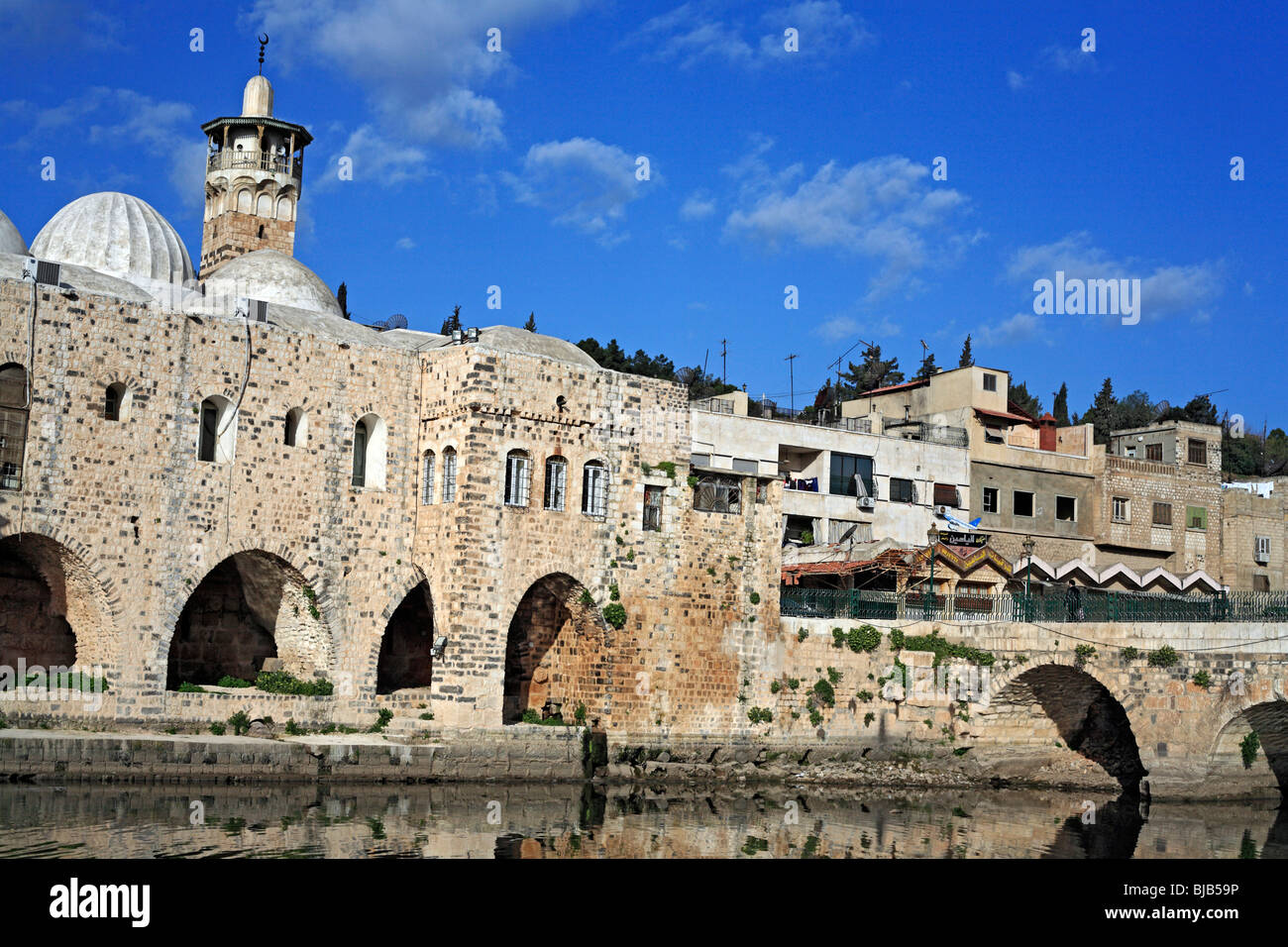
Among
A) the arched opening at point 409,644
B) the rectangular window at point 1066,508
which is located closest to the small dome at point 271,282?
the arched opening at point 409,644

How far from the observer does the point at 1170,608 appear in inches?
1143

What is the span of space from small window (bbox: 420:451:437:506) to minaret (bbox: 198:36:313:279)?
8709 millimetres

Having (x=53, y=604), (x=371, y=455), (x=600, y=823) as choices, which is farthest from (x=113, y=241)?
(x=600, y=823)

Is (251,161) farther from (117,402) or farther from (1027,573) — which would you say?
(1027,573)

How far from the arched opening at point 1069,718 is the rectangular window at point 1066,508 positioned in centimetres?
1334

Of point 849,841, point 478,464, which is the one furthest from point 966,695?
point 478,464

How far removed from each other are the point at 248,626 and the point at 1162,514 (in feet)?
96.9

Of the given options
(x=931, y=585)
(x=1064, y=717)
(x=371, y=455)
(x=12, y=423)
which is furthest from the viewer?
(x=931, y=585)

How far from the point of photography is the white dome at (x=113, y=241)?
2938 centimetres

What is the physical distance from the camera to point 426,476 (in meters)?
28.7

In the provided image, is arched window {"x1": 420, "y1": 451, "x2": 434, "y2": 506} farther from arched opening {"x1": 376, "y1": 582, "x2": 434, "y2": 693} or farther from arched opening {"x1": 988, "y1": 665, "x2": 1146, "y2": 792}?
arched opening {"x1": 988, "y1": 665, "x2": 1146, "y2": 792}

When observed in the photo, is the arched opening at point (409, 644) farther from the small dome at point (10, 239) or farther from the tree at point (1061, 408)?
the tree at point (1061, 408)
